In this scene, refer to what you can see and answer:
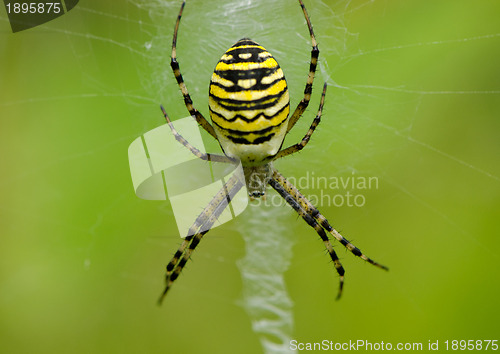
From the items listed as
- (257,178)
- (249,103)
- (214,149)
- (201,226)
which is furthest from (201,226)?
(249,103)

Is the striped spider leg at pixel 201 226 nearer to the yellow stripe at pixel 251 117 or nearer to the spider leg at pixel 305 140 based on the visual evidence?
the spider leg at pixel 305 140

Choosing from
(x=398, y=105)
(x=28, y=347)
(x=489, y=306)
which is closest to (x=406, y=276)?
(x=489, y=306)

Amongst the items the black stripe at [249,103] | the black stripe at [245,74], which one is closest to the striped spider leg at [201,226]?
the black stripe at [249,103]

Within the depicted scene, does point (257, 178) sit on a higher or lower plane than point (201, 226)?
higher

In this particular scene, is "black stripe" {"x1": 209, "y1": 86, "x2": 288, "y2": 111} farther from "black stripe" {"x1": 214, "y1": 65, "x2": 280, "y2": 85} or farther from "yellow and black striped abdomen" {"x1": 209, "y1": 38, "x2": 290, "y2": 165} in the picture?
"black stripe" {"x1": 214, "y1": 65, "x2": 280, "y2": 85}

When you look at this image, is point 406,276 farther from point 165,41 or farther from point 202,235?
point 165,41

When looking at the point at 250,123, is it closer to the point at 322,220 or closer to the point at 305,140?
the point at 305,140
